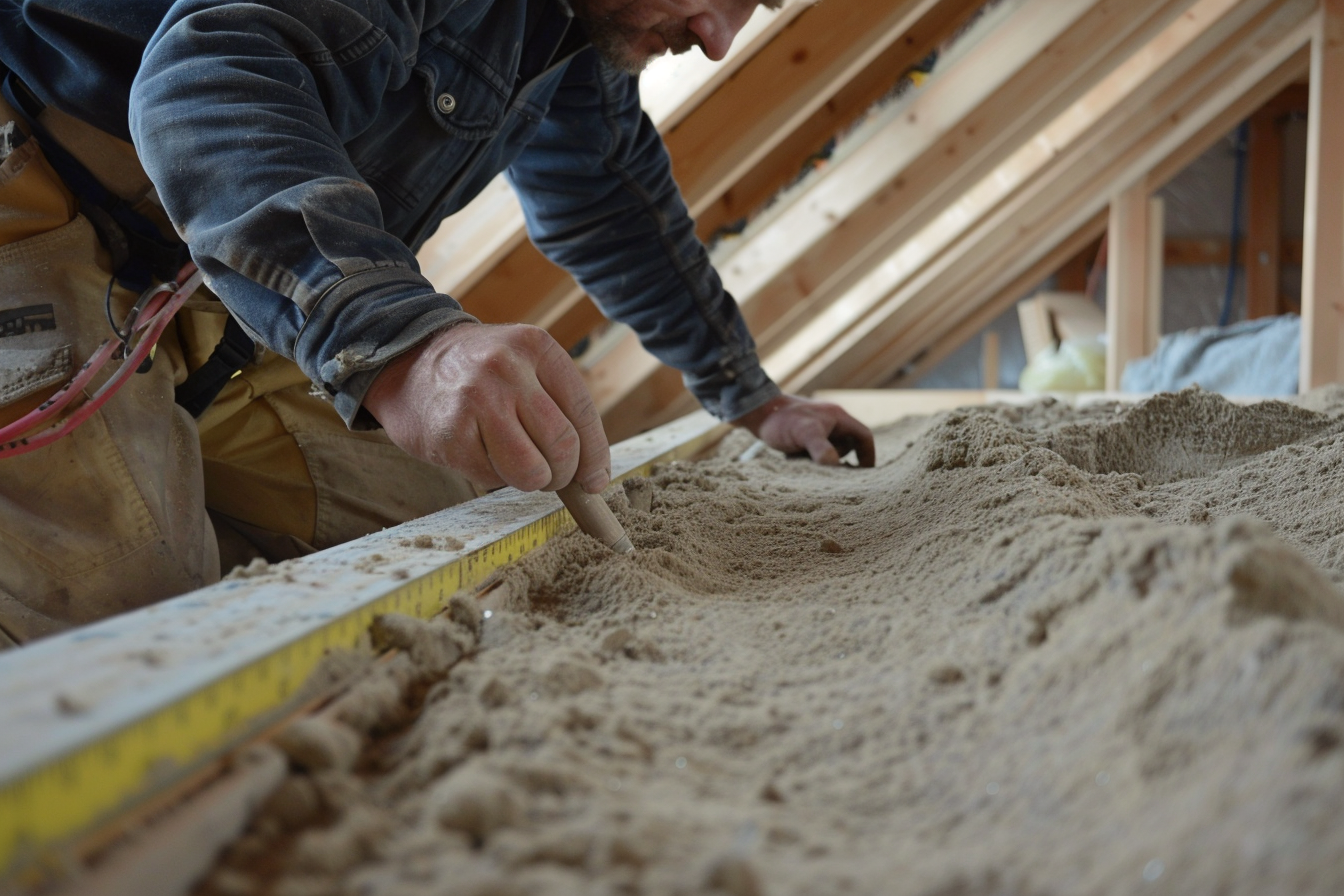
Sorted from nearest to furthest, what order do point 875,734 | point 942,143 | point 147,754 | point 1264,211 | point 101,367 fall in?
point 147,754, point 875,734, point 101,367, point 942,143, point 1264,211

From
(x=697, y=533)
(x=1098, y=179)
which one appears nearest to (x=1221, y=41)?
(x=1098, y=179)

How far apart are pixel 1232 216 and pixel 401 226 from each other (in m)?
6.55

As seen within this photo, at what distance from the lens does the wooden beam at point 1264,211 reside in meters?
5.98

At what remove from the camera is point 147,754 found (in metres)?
0.42

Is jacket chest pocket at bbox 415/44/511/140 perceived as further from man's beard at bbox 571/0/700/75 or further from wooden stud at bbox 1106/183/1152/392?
wooden stud at bbox 1106/183/1152/392

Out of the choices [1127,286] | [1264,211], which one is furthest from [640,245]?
[1264,211]

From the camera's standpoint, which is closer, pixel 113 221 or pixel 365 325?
pixel 365 325

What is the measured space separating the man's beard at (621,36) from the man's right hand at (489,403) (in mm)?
804

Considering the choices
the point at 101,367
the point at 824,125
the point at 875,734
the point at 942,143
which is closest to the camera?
the point at 875,734

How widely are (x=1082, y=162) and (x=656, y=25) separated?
3635mm

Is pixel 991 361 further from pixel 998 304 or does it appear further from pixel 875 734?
pixel 875 734

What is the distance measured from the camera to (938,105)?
9.46 ft

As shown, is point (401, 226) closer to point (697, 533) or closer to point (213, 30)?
point (213, 30)

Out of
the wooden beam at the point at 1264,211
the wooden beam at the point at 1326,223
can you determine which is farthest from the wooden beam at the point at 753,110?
the wooden beam at the point at 1264,211
